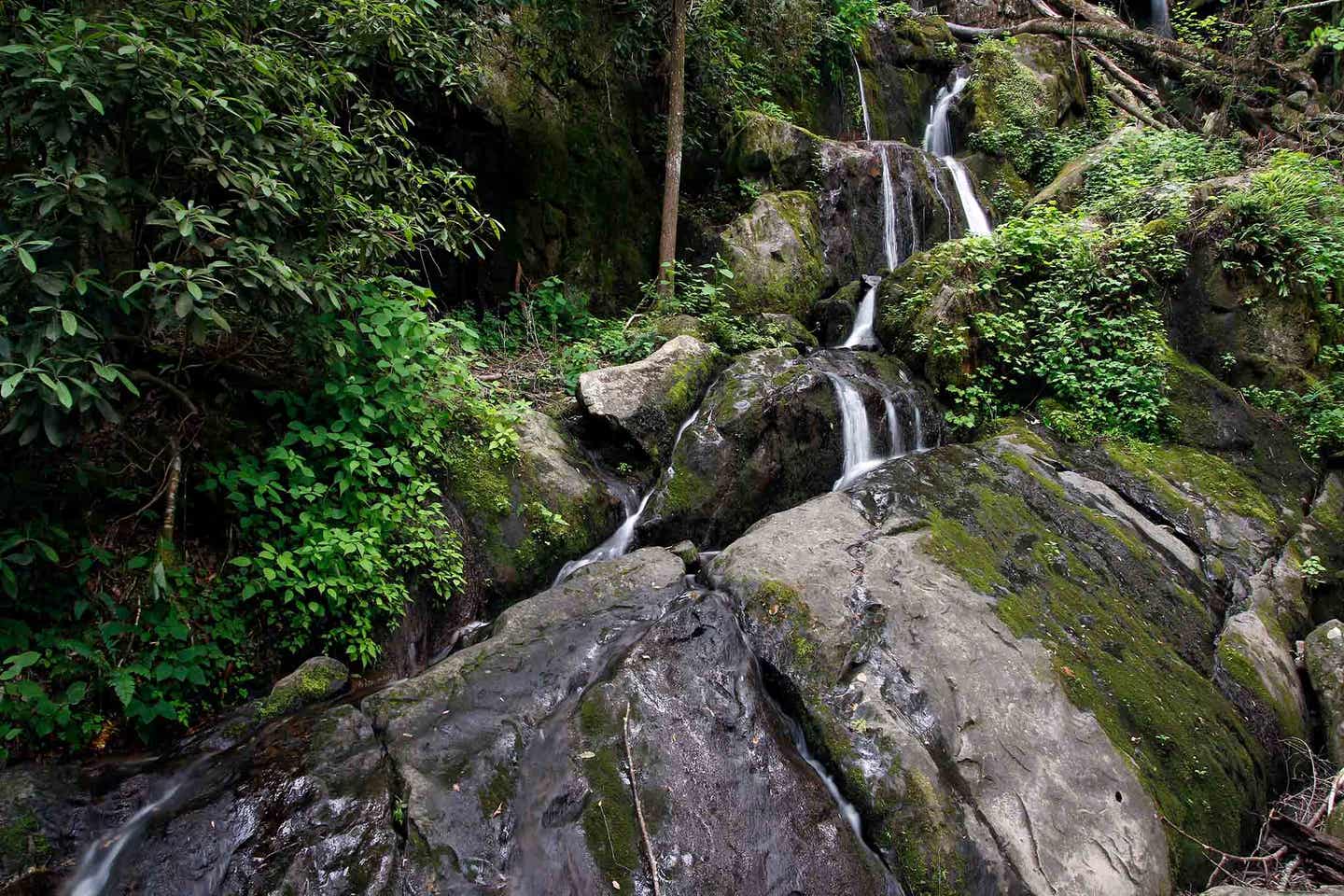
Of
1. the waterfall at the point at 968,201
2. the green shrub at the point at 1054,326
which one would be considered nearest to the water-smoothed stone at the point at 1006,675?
the green shrub at the point at 1054,326

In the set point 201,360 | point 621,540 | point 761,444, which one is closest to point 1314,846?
point 761,444

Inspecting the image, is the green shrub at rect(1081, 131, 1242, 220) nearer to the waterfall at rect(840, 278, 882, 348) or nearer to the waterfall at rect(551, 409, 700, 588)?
the waterfall at rect(840, 278, 882, 348)

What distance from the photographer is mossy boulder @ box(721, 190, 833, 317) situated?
9398 millimetres

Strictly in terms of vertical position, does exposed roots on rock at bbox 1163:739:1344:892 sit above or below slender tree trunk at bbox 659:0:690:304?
below

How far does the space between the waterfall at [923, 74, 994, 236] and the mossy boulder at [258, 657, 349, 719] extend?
11.7 m

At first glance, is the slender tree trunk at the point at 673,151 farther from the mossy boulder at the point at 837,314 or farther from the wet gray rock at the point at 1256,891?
the wet gray rock at the point at 1256,891

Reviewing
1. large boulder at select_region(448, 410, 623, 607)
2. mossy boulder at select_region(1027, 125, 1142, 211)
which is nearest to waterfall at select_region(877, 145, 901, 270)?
mossy boulder at select_region(1027, 125, 1142, 211)

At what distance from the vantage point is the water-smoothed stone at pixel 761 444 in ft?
20.3

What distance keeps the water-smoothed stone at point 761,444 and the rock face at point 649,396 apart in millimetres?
239

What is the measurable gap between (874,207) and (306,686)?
10538 mm

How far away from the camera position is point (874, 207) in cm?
1091

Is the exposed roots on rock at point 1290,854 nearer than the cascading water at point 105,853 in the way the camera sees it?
No

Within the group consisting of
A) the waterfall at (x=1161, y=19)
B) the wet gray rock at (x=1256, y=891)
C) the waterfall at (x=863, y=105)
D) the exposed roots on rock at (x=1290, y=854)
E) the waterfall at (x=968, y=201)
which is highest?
the waterfall at (x=1161, y=19)

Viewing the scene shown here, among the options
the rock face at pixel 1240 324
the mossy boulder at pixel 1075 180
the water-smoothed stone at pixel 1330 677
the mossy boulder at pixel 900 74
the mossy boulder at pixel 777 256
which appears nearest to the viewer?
the water-smoothed stone at pixel 1330 677
